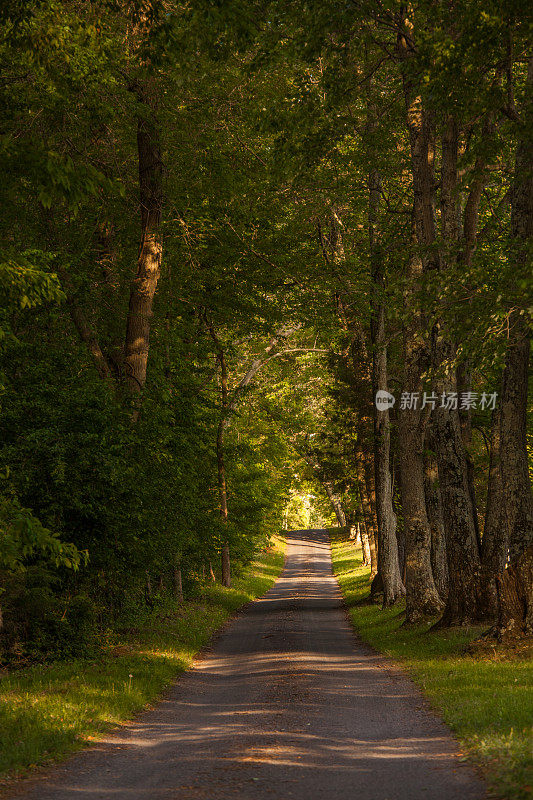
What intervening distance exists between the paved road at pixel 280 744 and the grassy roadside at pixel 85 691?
1.30 ft

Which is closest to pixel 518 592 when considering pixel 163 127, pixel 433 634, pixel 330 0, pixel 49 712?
pixel 433 634

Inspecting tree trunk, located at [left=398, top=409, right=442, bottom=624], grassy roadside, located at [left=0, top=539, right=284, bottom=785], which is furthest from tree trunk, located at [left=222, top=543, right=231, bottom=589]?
tree trunk, located at [left=398, top=409, right=442, bottom=624]

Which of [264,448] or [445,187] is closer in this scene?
[445,187]

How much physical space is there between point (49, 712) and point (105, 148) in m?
13.1

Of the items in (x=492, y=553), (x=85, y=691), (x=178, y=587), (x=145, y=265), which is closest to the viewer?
(x=85, y=691)

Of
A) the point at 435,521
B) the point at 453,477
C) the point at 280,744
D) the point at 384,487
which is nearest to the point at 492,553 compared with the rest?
the point at 453,477

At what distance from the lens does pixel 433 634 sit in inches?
667

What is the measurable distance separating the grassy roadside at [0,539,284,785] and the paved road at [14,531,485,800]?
1.30 ft

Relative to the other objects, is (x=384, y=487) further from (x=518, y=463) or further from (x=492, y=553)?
(x=518, y=463)

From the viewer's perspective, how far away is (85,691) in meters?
11.6

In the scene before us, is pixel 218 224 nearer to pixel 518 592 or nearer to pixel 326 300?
pixel 326 300

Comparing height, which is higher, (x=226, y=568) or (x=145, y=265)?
(x=145, y=265)

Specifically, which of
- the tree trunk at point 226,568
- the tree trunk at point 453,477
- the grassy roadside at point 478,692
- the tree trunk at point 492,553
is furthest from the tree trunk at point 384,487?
the tree trunk at point 226,568

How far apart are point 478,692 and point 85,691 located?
5.66 metres
